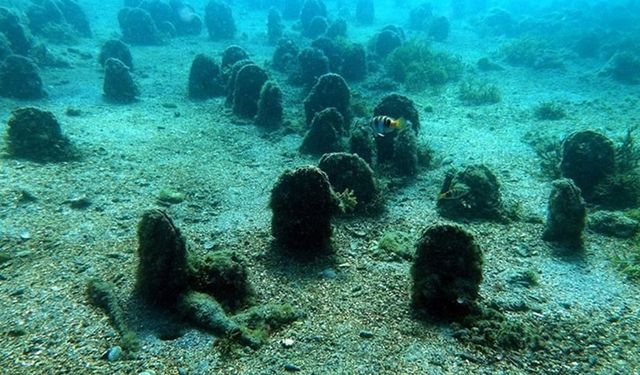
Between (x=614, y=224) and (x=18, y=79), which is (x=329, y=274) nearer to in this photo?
(x=614, y=224)

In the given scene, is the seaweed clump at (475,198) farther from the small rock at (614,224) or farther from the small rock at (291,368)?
the small rock at (291,368)

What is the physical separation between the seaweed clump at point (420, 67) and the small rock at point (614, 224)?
502 inches

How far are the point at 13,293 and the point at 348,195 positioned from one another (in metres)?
6.30

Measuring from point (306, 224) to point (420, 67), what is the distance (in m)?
16.6

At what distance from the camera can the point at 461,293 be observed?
5.91m

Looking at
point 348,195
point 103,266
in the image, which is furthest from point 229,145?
point 103,266

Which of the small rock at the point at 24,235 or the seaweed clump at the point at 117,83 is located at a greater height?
the seaweed clump at the point at 117,83

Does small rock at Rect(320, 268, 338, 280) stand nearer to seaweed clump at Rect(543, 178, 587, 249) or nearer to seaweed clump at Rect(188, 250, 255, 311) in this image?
seaweed clump at Rect(188, 250, 255, 311)

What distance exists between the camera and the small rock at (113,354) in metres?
5.02

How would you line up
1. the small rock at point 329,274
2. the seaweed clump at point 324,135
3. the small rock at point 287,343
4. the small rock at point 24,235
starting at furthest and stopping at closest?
the seaweed clump at point 324,135
the small rock at point 24,235
the small rock at point 329,274
the small rock at point 287,343

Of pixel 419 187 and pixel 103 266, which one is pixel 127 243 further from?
pixel 419 187

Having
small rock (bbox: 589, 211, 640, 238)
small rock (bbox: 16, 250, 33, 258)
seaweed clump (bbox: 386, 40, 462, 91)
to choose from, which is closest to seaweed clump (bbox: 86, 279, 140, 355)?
small rock (bbox: 16, 250, 33, 258)

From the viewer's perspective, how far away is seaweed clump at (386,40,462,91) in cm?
2105

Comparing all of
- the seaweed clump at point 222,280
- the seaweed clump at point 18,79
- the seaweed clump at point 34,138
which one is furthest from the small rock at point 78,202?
the seaweed clump at point 18,79
